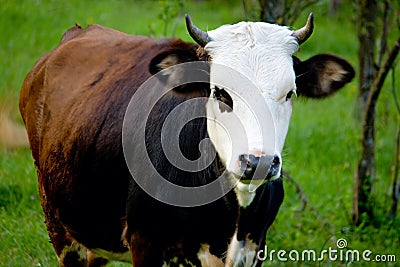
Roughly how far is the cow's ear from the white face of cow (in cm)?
28

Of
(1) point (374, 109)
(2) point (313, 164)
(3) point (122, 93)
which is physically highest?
(3) point (122, 93)

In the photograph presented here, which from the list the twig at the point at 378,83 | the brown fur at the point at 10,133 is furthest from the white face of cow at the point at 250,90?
the brown fur at the point at 10,133

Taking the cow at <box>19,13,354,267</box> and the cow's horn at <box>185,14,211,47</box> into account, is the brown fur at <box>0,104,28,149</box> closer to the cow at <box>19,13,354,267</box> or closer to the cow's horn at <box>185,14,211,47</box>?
the cow at <box>19,13,354,267</box>

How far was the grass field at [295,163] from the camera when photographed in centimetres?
630

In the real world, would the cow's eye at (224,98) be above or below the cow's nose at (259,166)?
above

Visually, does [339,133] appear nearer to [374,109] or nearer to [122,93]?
[374,109]

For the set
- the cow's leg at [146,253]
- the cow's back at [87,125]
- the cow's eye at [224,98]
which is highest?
the cow's eye at [224,98]

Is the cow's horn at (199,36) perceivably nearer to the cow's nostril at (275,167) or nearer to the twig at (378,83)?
the cow's nostril at (275,167)

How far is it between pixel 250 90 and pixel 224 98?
167 mm

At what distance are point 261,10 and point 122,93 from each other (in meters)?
2.05

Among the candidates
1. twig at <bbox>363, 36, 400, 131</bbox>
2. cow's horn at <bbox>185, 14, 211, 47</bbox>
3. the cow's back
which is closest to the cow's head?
cow's horn at <bbox>185, 14, 211, 47</bbox>

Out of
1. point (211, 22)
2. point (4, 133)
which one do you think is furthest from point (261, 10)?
point (211, 22)

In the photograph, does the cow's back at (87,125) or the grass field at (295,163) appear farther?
the grass field at (295,163)

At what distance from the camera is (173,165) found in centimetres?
420
